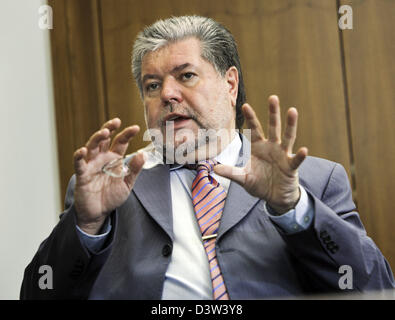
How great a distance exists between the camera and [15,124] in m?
1.77

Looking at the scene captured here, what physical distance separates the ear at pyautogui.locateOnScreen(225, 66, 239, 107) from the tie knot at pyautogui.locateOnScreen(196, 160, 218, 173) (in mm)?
274

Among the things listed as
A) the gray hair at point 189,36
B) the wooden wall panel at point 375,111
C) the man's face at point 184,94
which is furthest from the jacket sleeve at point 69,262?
the wooden wall panel at point 375,111

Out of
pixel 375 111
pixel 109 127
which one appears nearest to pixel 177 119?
pixel 109 127

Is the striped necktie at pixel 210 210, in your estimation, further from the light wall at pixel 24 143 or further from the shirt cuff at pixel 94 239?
the light wall at pixel 24 143

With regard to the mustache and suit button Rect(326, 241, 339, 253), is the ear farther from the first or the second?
suit button Rect(326, 241, 339, 253)

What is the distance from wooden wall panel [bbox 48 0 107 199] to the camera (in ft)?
6.00

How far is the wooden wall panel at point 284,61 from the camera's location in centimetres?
177

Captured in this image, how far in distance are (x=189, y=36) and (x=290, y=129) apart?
58 cm

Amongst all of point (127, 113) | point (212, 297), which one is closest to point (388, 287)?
point (212, 297)

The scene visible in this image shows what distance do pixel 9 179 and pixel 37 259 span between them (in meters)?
0.64

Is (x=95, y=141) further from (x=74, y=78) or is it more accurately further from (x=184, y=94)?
(x=74, y=78)

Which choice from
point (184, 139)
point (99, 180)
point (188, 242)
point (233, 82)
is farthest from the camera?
point (233, 82)

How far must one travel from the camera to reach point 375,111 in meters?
1.75

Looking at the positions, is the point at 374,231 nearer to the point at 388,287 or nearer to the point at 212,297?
the point at 388,287
